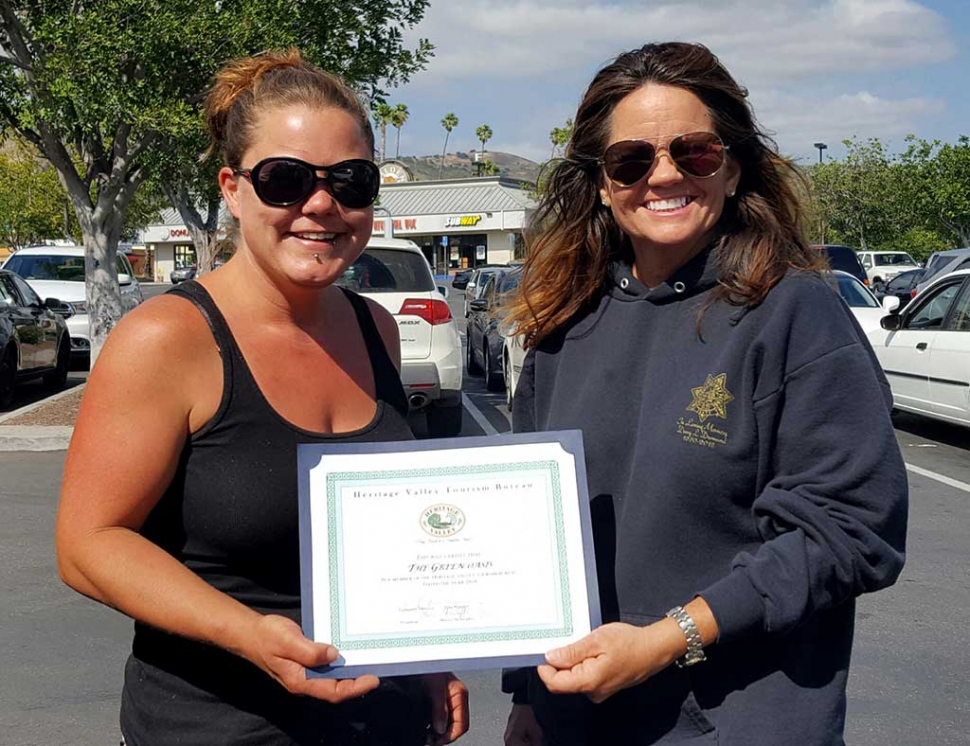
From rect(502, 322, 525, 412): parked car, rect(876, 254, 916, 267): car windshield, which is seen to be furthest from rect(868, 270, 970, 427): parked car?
rect(876, 254, 916, 267): car windshield

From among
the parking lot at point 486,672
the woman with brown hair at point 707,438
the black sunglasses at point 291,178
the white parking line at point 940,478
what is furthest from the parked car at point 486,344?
the black sunglasses at point 291,178

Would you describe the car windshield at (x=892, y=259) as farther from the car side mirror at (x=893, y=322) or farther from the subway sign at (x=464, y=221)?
the car side mirror at (x=893, y=322)

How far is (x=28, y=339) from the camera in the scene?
43.0 feet

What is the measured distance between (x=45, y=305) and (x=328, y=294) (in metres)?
13.1

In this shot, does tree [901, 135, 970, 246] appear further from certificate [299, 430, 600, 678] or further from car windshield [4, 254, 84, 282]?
certificate [299, 430, 600, 678]

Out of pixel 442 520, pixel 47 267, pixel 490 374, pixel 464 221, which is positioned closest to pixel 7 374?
pixel 490 374

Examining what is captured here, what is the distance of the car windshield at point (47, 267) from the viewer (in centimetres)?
1903

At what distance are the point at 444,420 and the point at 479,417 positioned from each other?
75.4 inches

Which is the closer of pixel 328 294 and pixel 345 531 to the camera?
pixel 345 531

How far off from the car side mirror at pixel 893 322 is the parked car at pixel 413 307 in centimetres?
480

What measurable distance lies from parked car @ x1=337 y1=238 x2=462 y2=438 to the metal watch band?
7.97 m

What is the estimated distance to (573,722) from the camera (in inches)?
82.8

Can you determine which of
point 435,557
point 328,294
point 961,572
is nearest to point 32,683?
point 328,294

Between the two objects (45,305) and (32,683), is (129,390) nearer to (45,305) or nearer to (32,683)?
(32,683)
